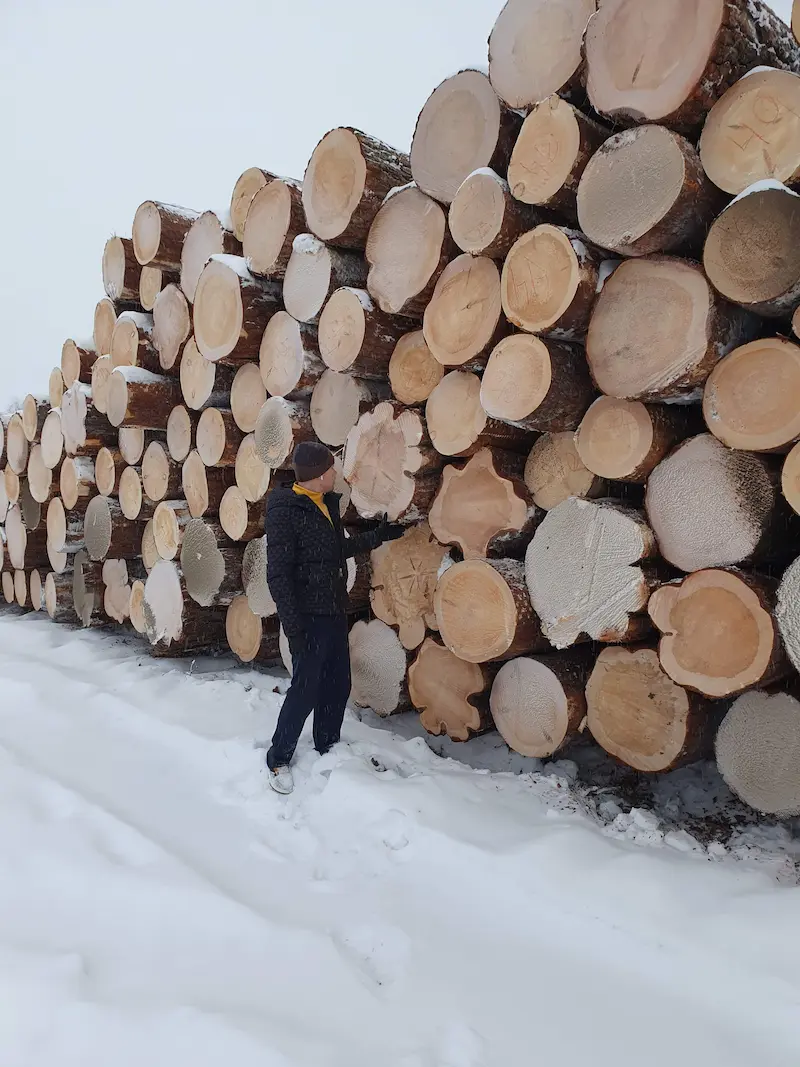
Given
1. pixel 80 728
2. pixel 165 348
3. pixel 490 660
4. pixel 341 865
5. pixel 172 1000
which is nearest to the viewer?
pixel 172 1000

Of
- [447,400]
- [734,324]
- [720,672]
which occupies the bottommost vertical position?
[720,672]

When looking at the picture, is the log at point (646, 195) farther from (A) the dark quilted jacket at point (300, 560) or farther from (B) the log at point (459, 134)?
(A) the dark quilted jacket at point (300, 560)

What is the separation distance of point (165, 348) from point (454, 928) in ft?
11.9

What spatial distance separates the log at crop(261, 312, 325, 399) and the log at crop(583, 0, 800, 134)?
5.30 ft

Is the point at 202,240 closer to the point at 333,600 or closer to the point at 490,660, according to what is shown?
the point at 333,600

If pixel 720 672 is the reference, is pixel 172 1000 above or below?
below

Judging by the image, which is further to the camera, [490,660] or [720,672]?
[490,660]

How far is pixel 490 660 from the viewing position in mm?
2709

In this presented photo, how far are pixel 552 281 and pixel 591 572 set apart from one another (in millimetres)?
967

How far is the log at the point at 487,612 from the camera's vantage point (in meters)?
2.55

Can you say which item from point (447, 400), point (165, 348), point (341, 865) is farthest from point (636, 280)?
point (165, 348)

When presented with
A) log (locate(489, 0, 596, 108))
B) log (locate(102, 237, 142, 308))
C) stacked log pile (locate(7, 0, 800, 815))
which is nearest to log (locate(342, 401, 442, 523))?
stacked log pile (locate(7, 0, 800, 815))

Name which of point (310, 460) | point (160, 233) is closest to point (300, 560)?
point (310, 460)

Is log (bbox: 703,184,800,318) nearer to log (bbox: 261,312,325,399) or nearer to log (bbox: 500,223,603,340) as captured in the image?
log (bbox: 500,223,603,340)
